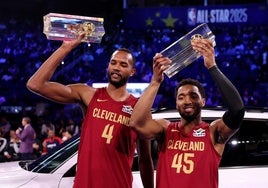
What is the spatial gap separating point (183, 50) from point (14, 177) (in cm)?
209

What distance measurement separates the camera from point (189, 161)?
3.12 meters

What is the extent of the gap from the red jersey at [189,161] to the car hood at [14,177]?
164 cm

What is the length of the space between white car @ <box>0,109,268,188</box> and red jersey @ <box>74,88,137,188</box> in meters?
0.82

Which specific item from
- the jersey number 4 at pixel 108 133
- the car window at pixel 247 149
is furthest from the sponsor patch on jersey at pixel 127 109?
the car window at pixel 247 149

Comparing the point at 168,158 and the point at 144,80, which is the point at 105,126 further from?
the point at 144,80

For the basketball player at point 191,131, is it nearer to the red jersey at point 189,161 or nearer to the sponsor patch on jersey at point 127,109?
the red jersey at point 189,161

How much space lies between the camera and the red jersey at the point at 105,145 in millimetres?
3508

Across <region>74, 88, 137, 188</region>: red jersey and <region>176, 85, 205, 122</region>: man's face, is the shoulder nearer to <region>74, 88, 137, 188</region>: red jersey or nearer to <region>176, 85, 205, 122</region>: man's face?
<region>74, 88, 137, 188</region>: red jersey

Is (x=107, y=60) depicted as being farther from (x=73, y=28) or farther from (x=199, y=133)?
(x=199, y=133)

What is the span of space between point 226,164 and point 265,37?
22.7m

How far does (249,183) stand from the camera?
14.3ft

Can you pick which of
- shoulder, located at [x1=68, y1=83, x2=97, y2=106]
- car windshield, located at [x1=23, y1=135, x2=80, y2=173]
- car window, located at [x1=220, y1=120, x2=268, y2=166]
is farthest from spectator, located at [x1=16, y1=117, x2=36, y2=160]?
shoulder, located at [x1=68, y1=83, x2=97, y2=106]

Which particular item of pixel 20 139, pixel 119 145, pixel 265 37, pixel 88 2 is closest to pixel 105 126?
pixel 119 145

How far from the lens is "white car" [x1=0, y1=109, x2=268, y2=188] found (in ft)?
14.3
